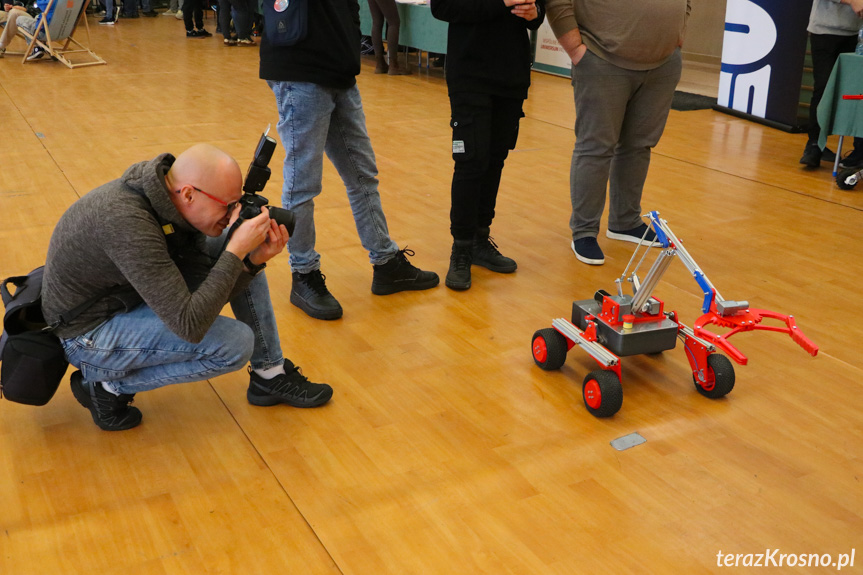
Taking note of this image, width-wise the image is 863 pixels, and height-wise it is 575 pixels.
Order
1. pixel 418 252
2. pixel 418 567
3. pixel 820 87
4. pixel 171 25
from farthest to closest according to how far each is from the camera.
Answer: pixel 171 25 → pixel 820 87 → pixel 418 252 → pixel 418 567

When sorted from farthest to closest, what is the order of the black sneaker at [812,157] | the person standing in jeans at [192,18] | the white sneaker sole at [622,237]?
the person standing in jeans at [192,18] → the black sneaker at [812,157] → the white sneaker sole at [622,237]

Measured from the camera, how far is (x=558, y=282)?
3.23 m

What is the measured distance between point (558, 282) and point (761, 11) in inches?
152

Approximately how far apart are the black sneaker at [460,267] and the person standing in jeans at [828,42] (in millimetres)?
2752

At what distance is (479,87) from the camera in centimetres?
292

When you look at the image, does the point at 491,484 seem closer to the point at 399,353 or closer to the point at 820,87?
the point at 399,353

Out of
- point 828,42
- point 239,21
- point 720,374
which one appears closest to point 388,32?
point 239,21

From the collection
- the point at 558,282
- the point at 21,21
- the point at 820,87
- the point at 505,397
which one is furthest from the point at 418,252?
the point at 21,21

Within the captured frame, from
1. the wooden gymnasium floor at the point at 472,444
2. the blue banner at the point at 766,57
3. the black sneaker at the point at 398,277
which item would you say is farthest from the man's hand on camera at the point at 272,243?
the blue banner at the point at 766,57

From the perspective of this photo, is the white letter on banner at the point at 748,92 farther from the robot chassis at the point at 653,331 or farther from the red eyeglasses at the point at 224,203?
the red eyeglasses at the point at 224,203

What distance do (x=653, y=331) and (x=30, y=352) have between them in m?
1.62

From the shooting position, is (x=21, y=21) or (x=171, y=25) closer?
(x=21, y=21)

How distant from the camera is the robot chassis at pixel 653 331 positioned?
2.24 metres

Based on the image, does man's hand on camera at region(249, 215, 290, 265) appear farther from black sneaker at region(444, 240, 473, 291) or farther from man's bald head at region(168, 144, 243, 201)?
black sneaker at region(444, 240, 473, 291)
